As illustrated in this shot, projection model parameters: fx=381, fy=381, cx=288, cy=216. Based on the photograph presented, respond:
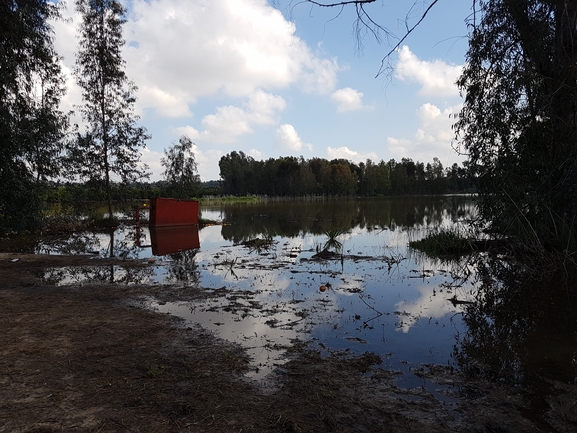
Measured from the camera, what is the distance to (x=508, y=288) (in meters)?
7.96

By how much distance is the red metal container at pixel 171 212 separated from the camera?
20.0 metres

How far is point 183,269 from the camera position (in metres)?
10.0

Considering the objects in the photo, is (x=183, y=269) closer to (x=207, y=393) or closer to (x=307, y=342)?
(x=307, y=342)

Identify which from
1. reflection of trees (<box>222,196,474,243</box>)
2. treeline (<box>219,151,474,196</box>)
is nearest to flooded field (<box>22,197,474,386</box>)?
reflection of trees (<box>222,196,474,243</box>)

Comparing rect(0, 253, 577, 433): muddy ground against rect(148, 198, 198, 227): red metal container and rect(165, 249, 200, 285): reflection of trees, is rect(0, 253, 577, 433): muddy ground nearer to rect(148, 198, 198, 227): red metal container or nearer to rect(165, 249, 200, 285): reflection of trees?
rect(165, 249, 200, 285): reflection of trees

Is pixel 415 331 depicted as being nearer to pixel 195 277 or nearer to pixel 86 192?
pixel 195 277

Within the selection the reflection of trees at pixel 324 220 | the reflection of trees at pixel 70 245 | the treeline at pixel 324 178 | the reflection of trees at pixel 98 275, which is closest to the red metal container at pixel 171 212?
the reflection of trees at pixel 324 220

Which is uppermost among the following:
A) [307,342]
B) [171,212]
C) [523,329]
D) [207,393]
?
[171,212]

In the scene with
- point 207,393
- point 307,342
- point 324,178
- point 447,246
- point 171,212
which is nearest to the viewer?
point 207,393

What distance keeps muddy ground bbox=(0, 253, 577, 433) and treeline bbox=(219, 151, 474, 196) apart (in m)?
87.0

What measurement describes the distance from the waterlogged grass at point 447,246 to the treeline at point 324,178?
3063 inches

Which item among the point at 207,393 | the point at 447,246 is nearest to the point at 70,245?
the point at 207,393

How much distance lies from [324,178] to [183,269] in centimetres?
8885

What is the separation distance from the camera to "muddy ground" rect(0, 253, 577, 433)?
9.68 feet
